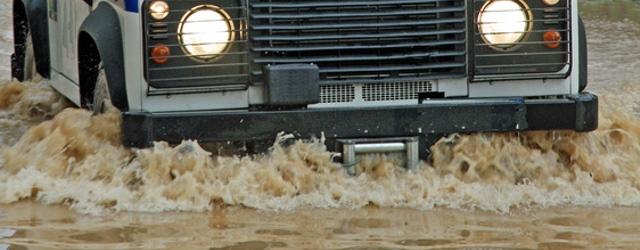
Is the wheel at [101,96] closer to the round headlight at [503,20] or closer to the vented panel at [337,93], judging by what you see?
the vented panel at [337,93]

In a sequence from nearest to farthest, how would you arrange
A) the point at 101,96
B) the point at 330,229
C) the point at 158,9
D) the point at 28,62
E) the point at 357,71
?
1. the point at 330,229
2. the point at 158,9
3. the point at 357,71
4. the point at 101,96
5. the point at 28,62

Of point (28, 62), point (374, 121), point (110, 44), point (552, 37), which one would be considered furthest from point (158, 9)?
point (28, 62)

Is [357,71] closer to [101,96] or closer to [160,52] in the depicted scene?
[160,52]

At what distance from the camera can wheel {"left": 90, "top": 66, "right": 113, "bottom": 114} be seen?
323 inches

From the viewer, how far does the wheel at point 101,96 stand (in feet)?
26.9

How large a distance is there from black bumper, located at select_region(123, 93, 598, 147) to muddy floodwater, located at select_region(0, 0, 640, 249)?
Answer: 121 mm

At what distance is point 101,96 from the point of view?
8.35 metres

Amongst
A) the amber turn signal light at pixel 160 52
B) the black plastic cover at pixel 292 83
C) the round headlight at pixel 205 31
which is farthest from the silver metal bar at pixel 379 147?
the amber turn signal light at pixel 160 52

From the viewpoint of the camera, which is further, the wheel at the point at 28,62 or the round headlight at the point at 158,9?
the wheel at the point at 28,62

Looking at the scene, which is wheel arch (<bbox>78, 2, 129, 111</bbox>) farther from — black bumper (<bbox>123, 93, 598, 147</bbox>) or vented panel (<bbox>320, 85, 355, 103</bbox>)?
vented panel (<bbox>320, 85, 355, 103</bbox>)

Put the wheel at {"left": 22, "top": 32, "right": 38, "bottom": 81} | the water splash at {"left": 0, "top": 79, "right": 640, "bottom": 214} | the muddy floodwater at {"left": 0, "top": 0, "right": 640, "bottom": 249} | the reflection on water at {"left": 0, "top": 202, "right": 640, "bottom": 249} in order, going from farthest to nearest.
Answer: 1. the wheel at {"left": 22, "top": 32, "right": 38, "bottom": 81}
2. the water splash at {"left": 0, "top": 79, "right": 640, "bottom": 214}
3. the muddy floodwater at {"left": 0, "top": 0, "right": 640, "bottom": 249}
4. the reflection on water at {"left": 0, "top": 202, "right": 640, "bottom": 249}

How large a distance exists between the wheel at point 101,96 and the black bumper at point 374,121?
56 centimetres

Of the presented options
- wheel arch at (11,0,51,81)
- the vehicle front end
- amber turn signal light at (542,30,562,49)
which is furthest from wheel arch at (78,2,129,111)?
amber turn signal light at (542,30,562,49)

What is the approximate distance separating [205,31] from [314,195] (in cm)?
94
